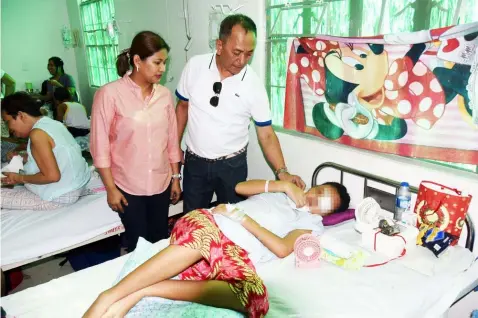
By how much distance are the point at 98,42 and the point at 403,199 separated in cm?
636

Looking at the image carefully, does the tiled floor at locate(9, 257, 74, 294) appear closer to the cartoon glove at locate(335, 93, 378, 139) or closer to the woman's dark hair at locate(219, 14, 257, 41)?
the woman's dark hair at locate(219, 14, 257, 41)

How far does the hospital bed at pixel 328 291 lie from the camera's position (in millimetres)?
1748

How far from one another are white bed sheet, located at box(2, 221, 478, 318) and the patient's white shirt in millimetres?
133

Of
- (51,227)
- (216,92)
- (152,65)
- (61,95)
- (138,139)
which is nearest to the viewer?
(152,65)

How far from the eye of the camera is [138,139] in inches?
97.5

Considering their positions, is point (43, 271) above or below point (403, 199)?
below

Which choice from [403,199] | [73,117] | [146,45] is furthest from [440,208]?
[73,117]

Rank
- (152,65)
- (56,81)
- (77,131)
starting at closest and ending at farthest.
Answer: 1. (152,65)
2. (77,131)
3. (56,81)

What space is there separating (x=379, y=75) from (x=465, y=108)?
0.56 meters

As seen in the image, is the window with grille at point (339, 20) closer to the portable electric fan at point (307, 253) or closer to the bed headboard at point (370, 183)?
the bed headboard at point (370, 183)

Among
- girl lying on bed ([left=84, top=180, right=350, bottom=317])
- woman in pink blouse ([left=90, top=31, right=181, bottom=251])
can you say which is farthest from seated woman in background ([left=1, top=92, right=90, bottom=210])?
girl lying on bed ([left=84, top=180, right=350, bottom=317])

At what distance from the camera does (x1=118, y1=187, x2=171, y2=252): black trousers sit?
2637mm

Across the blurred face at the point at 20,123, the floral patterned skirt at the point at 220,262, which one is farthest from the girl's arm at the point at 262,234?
the blurred face at the point at 20,123

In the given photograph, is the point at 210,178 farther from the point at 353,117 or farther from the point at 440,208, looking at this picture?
the point at 440,208
